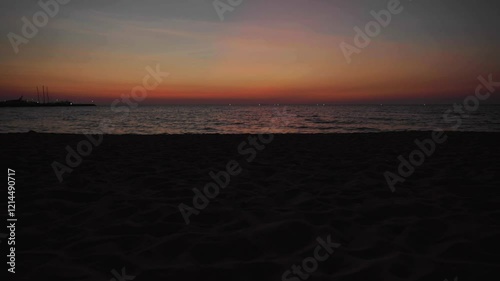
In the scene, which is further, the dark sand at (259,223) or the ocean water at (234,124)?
the ocean water at (234,124)

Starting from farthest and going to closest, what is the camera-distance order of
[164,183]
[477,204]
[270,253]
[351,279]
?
1. [164,183]
2. [477,204]
3. [270,253]
4. [351,279]

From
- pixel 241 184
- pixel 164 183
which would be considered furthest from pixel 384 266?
pixel 164 183

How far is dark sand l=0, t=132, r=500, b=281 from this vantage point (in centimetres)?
216

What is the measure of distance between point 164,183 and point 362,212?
9.42ft

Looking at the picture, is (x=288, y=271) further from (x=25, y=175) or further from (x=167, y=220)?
(x=25, y=175)

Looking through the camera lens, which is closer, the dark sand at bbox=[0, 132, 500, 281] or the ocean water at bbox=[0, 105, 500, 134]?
the dark sand at bbox=[0, 132, 500, 281]

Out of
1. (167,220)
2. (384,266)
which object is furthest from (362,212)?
(167,220)

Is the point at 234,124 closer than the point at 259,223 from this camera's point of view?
No

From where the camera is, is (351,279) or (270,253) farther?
(270,253)

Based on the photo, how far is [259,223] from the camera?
116 inches

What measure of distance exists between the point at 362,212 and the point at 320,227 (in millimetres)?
716

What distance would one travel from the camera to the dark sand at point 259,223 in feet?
7.09

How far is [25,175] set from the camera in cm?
473

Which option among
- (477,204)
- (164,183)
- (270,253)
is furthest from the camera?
(164,183)
